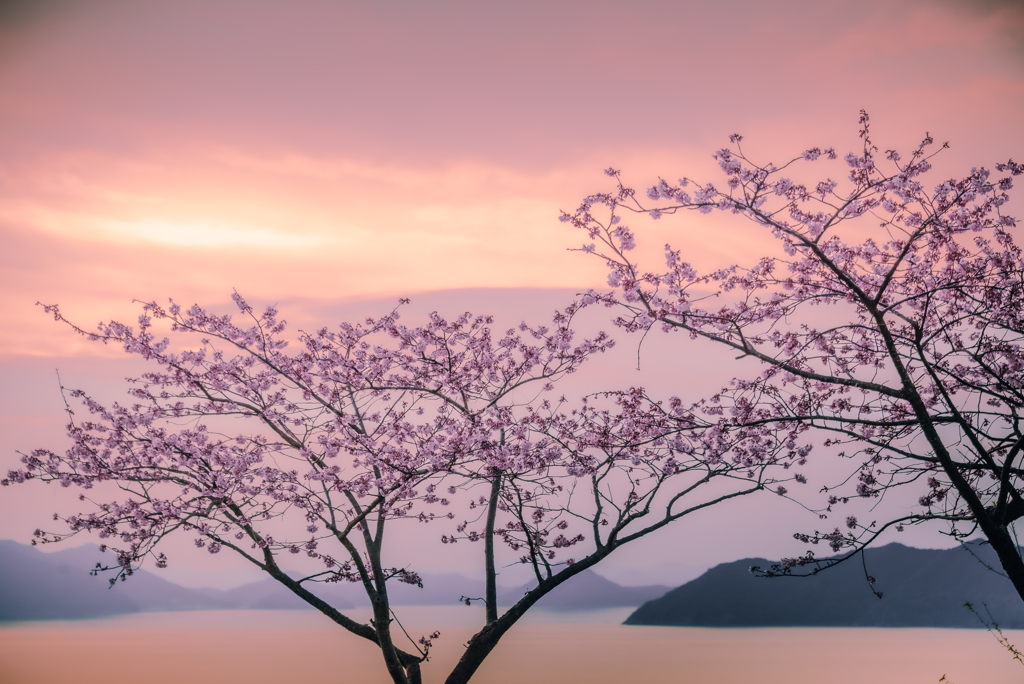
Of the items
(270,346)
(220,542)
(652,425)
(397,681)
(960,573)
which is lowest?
(960,573)

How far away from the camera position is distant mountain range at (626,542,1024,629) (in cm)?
3988

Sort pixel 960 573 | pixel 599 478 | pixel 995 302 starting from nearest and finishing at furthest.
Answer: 1. pixel 995 302
2. pixel 599 478
3. pixel 960 573

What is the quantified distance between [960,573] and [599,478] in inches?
1667

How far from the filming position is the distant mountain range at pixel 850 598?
39875mm

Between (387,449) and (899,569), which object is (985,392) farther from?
(899,569)

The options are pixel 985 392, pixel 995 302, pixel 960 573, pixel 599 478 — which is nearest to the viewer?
pixel 985 392

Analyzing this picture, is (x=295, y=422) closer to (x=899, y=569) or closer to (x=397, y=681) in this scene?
(x=397, y=681)

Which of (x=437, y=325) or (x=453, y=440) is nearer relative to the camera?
(x=453, y=440)

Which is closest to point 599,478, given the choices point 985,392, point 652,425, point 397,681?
point 652,425

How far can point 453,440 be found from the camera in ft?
30.2

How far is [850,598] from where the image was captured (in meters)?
41.9

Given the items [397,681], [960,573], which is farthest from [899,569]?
[397,681]

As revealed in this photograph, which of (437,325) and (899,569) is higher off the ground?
(437,325)

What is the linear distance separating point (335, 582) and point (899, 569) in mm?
43924
